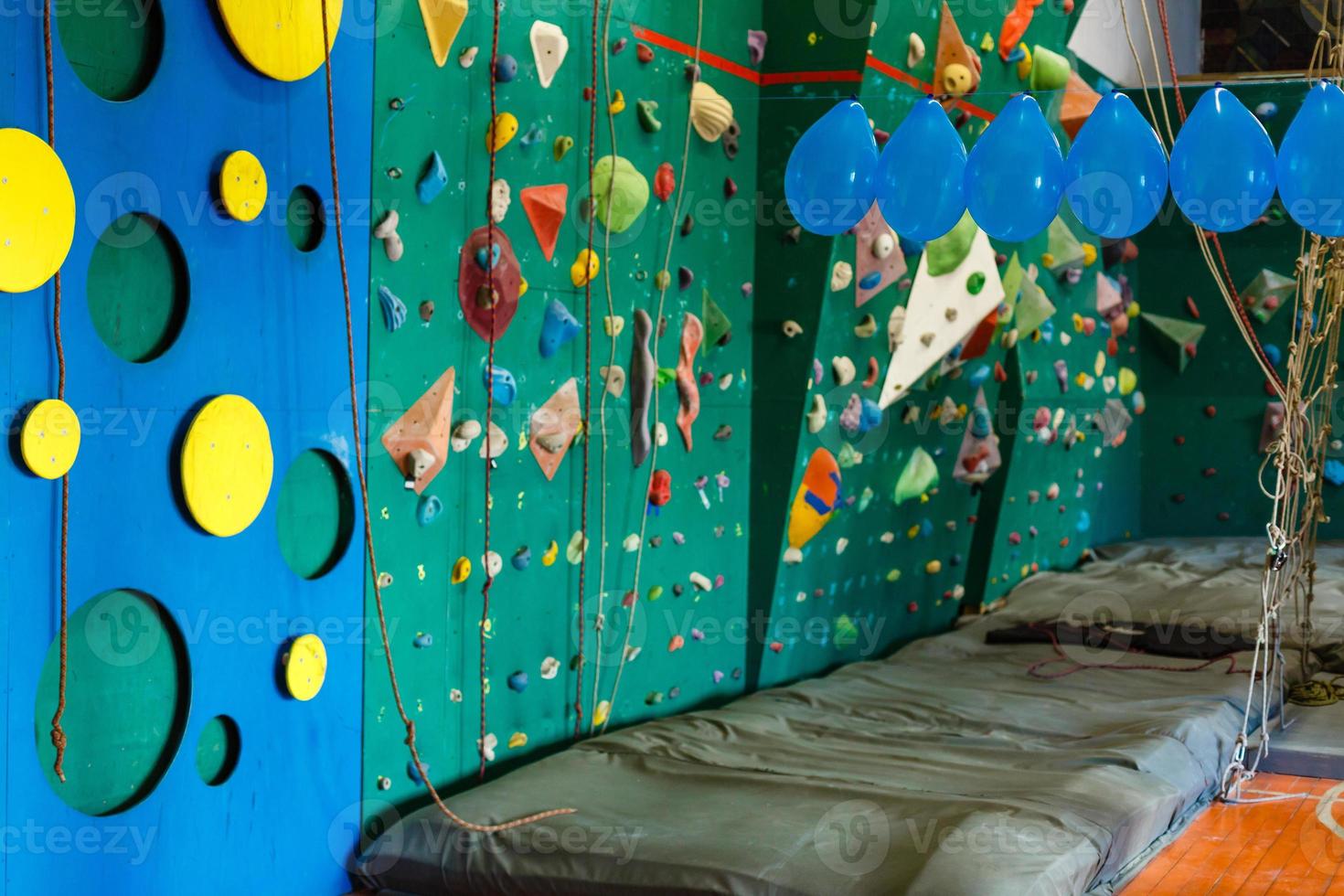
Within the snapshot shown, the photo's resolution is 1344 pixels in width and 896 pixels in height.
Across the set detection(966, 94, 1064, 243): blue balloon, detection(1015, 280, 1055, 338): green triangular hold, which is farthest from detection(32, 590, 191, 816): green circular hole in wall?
detection(1015, 280, 1055, 338): green triangular hold

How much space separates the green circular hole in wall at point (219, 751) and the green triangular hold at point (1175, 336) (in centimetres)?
549

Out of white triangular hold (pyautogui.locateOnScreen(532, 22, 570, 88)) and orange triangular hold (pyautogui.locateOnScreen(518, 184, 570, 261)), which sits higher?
white triangular hold (pyautogui.locateOnScreen(532, 22, 570, 88))

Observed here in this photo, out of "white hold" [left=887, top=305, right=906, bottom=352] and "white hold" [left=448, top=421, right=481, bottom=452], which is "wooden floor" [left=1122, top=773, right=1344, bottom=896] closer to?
"white hold" [left=448, top=421, right=481, bottom=452]

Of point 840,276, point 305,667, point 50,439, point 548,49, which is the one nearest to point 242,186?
point 50,439

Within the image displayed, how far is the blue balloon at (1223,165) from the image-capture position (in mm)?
3100

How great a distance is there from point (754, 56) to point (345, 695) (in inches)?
97.0

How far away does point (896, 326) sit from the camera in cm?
518

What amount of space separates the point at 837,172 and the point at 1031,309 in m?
3.00

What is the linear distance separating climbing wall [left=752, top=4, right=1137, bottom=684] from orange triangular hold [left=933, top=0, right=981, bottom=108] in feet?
0.14

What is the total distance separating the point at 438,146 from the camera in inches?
134

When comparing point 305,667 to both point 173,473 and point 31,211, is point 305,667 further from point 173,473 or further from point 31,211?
point 31,211

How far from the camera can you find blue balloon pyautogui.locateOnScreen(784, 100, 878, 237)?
132 inches

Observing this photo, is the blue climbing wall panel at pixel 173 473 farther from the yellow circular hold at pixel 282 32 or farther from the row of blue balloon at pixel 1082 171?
the row of blue balloon at pixel 1082 171
